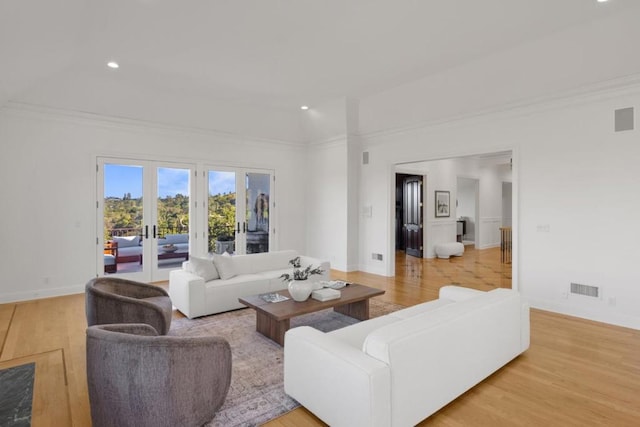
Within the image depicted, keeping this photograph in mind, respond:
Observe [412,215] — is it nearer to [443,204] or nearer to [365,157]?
[443,204]

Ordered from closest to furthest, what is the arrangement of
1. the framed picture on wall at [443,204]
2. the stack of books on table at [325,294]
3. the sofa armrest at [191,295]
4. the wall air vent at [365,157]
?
the stack of books on table at [325,294] → the sofa armrest at [191,295] → the wall air vent at [365,157] → the framed picture on wall at [443,204]

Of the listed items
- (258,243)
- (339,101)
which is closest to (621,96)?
(339,101)

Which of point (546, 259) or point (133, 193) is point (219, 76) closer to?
point (133, 193)

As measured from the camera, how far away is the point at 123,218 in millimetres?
6074

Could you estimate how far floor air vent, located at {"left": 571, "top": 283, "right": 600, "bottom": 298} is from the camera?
4.30 m

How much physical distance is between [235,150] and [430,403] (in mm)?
6330

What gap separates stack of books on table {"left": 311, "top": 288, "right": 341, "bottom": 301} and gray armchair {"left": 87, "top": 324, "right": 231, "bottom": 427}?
6.08ft

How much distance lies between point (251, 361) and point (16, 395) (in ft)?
5.96

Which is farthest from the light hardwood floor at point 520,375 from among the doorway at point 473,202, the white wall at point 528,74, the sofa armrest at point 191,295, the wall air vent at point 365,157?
the doorway at point 473,202

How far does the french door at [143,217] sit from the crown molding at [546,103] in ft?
15.5

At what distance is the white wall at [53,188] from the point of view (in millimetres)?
5055

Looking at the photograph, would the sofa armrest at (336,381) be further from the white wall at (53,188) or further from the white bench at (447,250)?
the white bench at (447,250)

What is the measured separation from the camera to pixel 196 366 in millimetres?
2072

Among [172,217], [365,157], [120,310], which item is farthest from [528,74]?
[172,217]
